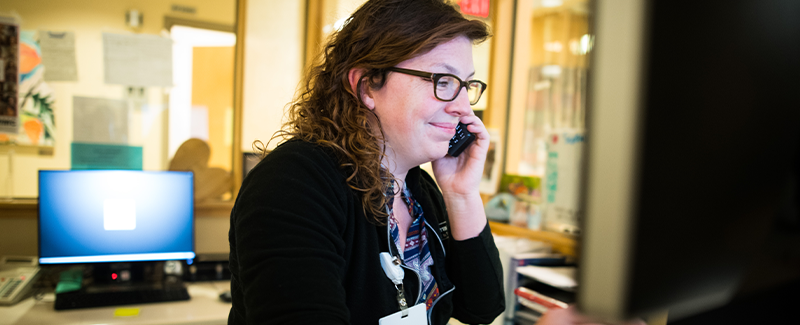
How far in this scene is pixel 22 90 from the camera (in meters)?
2.03

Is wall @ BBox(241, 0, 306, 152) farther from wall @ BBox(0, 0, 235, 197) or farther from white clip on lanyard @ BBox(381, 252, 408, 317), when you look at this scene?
white clip on lanyard @ BBox(381, 252, 408, 317)

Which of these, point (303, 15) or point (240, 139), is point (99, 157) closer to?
point (240, 139)

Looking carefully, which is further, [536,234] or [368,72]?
[536,234]

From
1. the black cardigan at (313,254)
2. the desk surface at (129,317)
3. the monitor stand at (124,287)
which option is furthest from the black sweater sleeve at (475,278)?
the monitor stand at (124,287)

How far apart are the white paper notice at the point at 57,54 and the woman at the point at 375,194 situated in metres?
1.51

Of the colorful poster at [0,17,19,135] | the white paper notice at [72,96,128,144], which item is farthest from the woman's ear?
the colorful poster at [0,17,19,135]

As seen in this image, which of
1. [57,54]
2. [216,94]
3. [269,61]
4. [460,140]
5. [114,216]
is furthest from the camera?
[269,61]

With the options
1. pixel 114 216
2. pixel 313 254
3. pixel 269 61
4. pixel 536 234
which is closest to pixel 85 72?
pixel 114 216

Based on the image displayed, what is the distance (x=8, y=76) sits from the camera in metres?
2.01

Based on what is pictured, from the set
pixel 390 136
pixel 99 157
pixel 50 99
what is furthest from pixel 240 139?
pixel 390 136

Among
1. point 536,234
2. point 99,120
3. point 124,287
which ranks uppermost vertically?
→ point 99,120

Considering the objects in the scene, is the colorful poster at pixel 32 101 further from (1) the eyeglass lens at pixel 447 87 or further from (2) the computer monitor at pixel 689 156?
(2) the computer monitor at pixel 689 156

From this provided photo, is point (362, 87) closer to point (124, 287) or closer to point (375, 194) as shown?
point (375, 194)

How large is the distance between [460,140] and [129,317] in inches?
52.8
